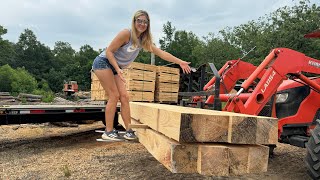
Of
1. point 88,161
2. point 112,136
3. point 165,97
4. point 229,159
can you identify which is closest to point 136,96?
point 165,97

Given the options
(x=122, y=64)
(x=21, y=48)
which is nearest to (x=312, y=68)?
(x=122, y=64)

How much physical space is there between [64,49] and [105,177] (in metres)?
108

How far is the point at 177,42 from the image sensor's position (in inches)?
2441

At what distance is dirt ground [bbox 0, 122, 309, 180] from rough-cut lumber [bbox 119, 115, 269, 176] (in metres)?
2.53

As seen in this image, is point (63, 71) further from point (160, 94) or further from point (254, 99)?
point (254, 99)

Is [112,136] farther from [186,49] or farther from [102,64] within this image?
[186,49]

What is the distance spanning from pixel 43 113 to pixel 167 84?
164 inches

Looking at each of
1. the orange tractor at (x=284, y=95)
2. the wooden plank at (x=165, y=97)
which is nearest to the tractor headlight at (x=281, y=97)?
the orange tractor at (x=284, y=95)

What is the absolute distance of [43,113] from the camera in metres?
8.28

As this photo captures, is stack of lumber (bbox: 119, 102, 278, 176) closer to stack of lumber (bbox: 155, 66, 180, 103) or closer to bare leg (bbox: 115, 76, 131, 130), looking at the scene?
bare leg (bbox: 115, 76, 131, 130)

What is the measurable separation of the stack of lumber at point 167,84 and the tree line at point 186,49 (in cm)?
467

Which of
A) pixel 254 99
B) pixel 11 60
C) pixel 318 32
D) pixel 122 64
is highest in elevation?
pixel 11 60

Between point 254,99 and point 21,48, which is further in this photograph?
point 21,48

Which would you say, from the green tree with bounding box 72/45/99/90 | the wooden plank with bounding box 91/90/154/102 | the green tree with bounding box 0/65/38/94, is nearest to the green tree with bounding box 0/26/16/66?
the green tree with bounding box 72/45/99/90
